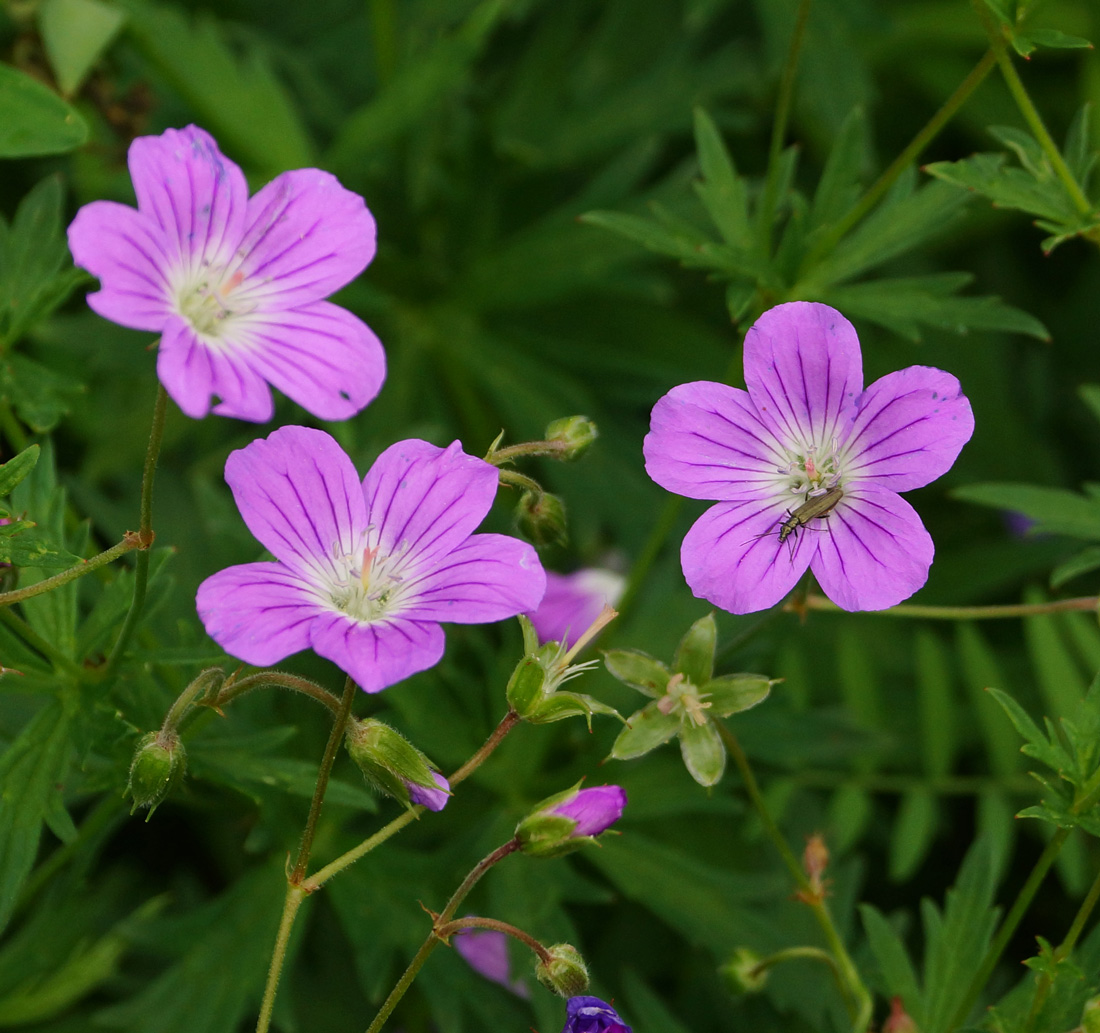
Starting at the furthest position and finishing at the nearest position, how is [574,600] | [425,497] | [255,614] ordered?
[574,600]
[425,497]
[255,614]

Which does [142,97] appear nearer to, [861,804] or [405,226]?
[405,226]

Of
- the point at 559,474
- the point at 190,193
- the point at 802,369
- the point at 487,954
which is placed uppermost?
the point at 190,193

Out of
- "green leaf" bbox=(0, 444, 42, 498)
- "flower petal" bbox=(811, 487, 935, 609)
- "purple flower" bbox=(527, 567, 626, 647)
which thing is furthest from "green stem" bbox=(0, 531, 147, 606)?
"purple flower" bbox=(527, 567, 626, 647)

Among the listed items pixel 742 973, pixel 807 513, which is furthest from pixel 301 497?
pixel 742 973

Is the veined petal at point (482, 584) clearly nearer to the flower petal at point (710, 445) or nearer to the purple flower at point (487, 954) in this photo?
the flower petal at point (710, 445)

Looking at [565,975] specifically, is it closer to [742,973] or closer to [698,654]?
[698,654]

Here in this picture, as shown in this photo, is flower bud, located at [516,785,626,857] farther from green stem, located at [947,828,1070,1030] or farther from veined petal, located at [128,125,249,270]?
veined petal, located at [128,125,249,270]
